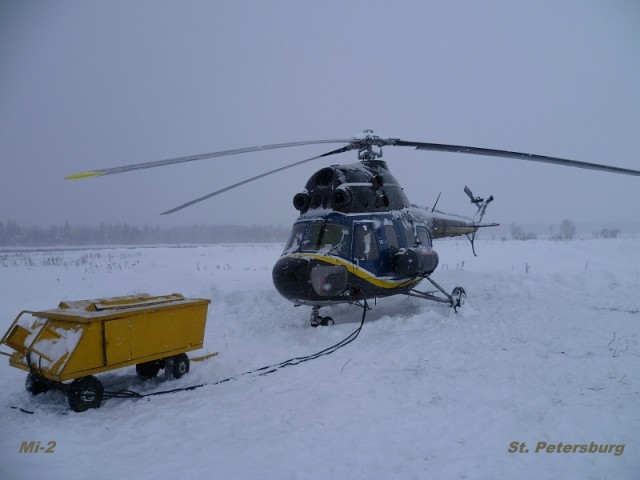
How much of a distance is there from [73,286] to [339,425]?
44.2 ft

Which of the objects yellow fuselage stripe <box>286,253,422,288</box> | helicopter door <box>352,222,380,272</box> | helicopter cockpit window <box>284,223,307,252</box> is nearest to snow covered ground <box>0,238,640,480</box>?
yellow fuselage stripe <box>286,253,422,288</box>

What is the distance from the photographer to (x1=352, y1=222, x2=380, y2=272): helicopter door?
27.8 feet

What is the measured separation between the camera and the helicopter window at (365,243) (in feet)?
27.9

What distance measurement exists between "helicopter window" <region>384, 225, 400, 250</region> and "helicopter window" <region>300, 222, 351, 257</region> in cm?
111

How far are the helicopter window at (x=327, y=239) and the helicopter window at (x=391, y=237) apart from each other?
1114 mm

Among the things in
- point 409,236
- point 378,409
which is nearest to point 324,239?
point 409,236

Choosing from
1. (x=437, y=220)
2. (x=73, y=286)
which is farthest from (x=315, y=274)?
(x=73, y=286)

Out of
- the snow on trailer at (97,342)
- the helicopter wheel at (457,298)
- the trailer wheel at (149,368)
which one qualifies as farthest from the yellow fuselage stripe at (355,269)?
the trailer wheel at (149,368)

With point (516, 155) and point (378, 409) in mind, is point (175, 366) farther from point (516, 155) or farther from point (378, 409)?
point (516, 155)

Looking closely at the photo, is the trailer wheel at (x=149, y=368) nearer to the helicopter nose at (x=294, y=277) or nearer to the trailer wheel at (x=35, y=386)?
the trailer wheel at (x=35, y=386)

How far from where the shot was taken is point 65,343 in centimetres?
503

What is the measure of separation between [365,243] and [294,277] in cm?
177

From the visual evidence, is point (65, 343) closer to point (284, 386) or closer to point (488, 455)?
point (284, 386)

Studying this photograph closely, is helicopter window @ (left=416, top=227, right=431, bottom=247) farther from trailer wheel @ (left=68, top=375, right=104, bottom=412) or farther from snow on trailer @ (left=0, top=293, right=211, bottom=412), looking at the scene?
trailer wheel @ (left=68, top=375, right=104, bottom=412)
